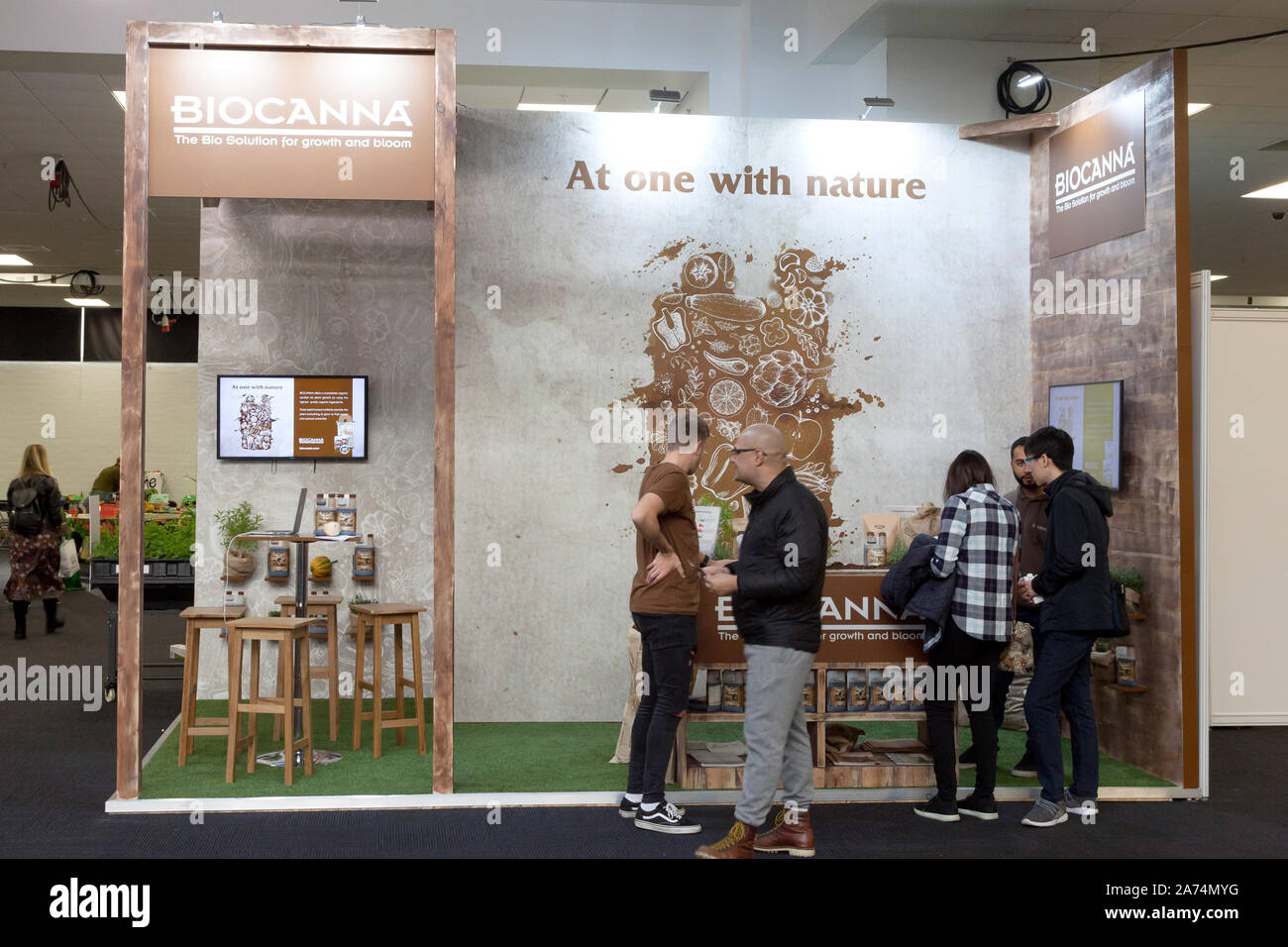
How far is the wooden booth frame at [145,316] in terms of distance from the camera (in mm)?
5016

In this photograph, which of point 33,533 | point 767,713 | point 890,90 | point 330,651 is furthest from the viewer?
point 33,533

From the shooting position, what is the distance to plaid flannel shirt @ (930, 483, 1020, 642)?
16.1 ft

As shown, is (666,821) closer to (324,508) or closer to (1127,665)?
(1127,665)

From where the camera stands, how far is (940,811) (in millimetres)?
5121

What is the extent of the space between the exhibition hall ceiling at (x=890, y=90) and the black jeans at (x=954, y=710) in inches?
164

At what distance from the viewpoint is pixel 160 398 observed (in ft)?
63.8

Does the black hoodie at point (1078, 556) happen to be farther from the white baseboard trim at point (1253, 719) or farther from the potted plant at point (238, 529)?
the potted plant at point (238, 529)

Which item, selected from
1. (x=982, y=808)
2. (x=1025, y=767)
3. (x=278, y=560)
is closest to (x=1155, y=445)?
(x=1025, y=767)

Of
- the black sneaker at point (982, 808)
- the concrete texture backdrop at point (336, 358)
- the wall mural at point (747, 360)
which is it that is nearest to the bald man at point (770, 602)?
the black sneaker at point (982, 808)

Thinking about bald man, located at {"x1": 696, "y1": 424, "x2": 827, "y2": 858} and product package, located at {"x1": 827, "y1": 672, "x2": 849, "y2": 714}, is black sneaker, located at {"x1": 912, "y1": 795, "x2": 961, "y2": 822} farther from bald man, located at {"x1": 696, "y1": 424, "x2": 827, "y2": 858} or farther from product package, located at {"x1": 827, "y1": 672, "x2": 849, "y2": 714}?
bald man, located at {"x1": 696, "y1": 424, "x2": 827, "y2": 858}

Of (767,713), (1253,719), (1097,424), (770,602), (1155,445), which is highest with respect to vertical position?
(1097,424)

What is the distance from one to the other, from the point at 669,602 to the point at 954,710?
4.63ft

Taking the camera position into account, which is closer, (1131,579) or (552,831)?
(552,831)
